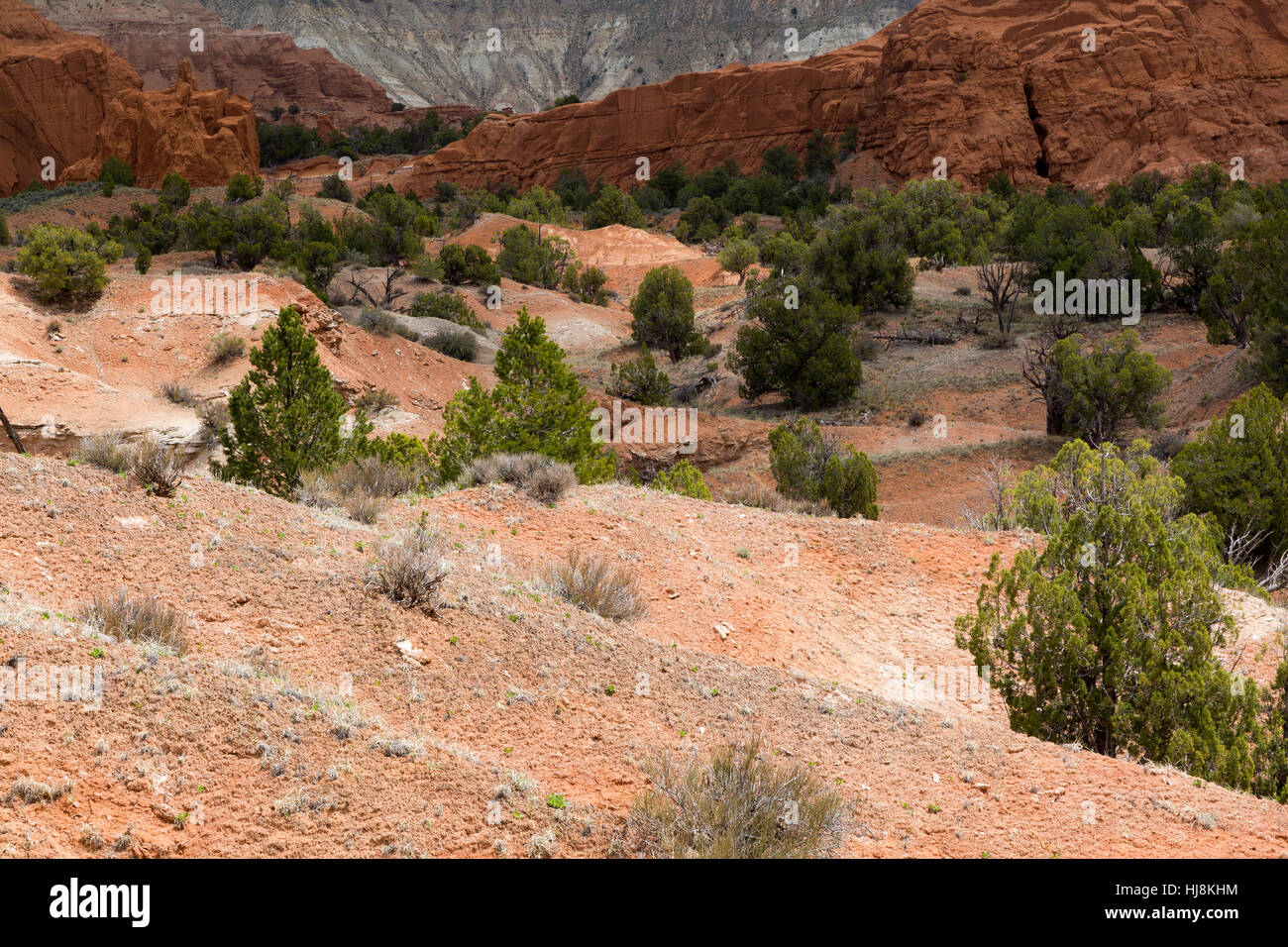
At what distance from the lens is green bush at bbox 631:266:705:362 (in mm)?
32188

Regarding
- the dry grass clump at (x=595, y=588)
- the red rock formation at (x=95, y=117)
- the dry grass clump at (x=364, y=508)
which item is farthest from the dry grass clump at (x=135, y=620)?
the red rock formation at (x=95, y=117)

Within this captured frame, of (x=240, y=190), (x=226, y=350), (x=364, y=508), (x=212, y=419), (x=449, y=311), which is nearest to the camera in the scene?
(x=364, y=508)

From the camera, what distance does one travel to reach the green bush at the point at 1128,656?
602 centimetres

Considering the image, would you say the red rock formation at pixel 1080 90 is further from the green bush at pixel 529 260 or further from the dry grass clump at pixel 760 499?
the dry grass clump at pixel 760 499

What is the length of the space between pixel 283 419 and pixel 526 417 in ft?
10.5

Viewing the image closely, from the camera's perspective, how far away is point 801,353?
84.2ft

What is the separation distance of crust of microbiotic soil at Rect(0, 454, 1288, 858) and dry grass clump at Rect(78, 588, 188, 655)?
6.5 inches

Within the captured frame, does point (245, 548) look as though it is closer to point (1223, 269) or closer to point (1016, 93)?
point (1223, 269)

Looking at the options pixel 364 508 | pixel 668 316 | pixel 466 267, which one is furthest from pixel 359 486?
pixel 466 267

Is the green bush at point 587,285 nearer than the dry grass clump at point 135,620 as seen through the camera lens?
No

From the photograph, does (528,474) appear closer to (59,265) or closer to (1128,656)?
(1128,656)

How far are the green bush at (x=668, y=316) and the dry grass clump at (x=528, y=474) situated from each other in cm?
2171
